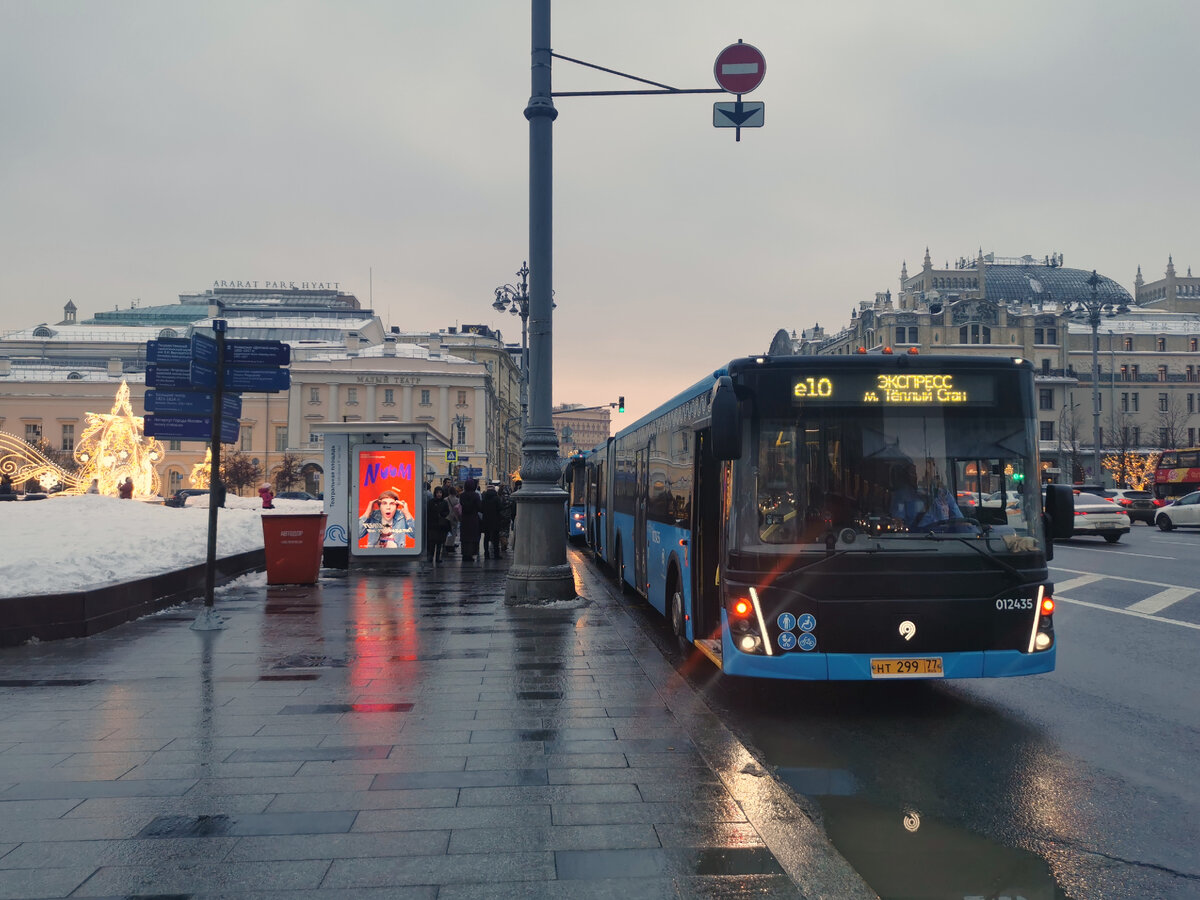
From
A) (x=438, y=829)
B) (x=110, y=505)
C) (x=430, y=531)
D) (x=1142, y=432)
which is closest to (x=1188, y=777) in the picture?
(x=438, y=829)

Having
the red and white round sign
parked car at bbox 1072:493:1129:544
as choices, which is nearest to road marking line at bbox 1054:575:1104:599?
the red and white round sign

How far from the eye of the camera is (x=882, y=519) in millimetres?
7590

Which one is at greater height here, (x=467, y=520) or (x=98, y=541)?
(x=467, y=520)

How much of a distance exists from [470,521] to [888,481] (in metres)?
16.7

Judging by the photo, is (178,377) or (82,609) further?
(178,377)

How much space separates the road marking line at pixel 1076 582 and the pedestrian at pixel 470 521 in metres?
11.9

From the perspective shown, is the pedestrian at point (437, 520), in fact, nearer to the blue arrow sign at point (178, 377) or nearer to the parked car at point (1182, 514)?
the blue arrow sign at point (178, 377)

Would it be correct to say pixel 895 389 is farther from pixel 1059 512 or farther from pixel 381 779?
pixel 381 779

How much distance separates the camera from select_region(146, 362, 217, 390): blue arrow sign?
11.9 m

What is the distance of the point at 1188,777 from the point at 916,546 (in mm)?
2163

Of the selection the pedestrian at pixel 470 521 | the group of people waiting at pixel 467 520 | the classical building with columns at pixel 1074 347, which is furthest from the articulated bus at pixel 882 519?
the classical building with columns at pixel 1074 347

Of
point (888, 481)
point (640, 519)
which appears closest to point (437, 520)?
point (640, 519)

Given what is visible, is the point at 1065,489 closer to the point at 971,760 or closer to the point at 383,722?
the point at 971,760

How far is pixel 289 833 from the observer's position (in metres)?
5.00
